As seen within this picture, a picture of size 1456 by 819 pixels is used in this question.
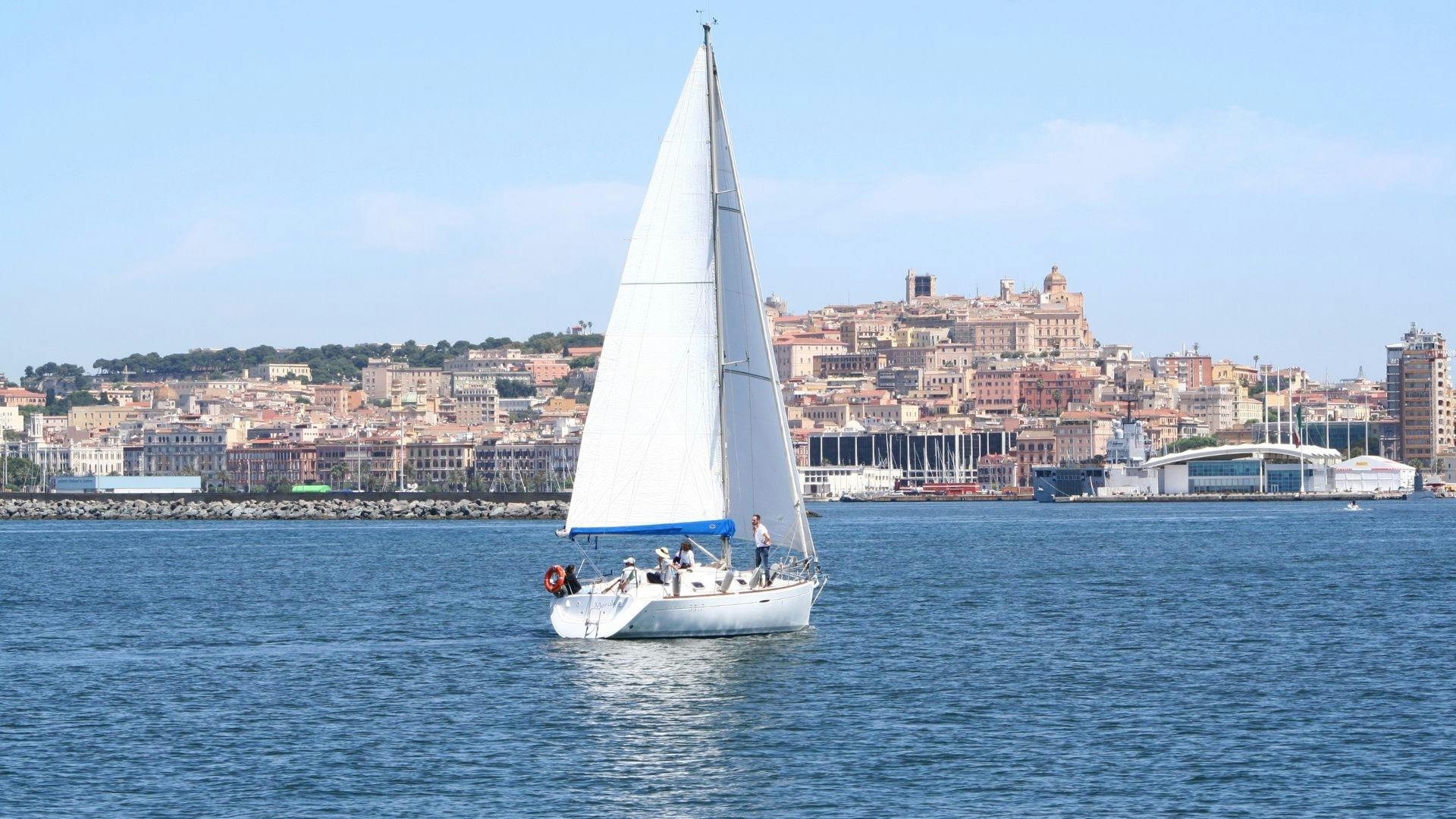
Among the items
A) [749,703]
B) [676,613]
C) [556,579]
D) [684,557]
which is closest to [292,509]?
[556,579]

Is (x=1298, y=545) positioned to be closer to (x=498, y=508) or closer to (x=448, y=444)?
(x=498, y=508)

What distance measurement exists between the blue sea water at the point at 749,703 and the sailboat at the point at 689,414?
730 millimetres

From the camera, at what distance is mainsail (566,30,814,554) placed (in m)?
25.4

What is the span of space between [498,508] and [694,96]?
7724cm

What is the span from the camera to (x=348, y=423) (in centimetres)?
19150

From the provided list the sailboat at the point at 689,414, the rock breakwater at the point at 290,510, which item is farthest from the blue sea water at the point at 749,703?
the rock breakwater at the point at 290,510

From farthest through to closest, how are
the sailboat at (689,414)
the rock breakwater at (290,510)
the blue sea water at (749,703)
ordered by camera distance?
the rock breakwater at (290,510), the sailboat at (689,414), the blue sea water at (749,703)

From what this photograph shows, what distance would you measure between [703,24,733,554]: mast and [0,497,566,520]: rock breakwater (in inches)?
2783

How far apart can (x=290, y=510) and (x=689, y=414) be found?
8007 cm

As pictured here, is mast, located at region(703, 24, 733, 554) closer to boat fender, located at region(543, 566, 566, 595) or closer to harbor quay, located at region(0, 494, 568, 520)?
boat fender, located at region(543, 566, 566, 595)

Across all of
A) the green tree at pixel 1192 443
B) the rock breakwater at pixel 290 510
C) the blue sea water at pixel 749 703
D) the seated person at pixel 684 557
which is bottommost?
the rock breakwater at pixel 290 510

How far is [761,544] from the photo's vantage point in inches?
987

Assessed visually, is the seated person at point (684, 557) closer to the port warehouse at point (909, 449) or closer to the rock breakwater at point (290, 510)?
the rock breakwater at point (290, 510)

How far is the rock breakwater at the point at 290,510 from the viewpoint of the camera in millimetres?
99000
